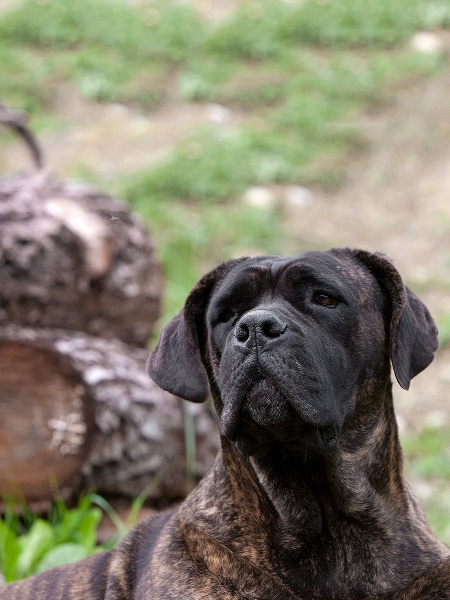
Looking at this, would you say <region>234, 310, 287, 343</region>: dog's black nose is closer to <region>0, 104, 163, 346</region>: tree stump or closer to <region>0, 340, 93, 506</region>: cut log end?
<region>0, 340, 93, 506</region>: cut log end

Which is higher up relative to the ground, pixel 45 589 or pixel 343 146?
pixel 343 146

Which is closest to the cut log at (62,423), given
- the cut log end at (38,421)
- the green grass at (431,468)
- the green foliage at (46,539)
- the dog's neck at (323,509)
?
the cut log end at (38,421)

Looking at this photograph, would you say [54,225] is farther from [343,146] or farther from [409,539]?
[343,146]

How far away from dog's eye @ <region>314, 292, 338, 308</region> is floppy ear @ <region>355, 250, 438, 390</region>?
0.22 meters

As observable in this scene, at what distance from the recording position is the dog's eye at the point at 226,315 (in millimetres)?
3451

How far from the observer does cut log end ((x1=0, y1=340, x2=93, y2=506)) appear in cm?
500

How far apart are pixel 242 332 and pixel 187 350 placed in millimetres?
499

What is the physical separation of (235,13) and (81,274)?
7215mm

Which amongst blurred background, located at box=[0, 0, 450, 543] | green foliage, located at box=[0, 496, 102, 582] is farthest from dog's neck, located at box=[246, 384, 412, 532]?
blurred background, located at box=[0, 0, 450, 543]

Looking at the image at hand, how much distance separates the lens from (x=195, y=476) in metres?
5.51

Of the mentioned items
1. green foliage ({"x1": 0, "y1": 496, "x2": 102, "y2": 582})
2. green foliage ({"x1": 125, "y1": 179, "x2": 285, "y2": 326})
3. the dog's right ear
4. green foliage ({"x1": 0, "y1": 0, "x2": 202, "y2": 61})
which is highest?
green foliage ({"x1": 0, "y1": 0, "x2": 202, "y2": 61})

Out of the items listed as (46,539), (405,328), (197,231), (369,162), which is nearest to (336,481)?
(405,328)

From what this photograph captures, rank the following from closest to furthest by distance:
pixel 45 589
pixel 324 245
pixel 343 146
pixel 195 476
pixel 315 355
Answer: pixel 315 355 < pixel 45 589 < pixel 195 476 < pixel 324 245 < pixel 343 146

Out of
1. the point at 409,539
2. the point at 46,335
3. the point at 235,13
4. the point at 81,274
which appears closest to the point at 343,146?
the point at 235,13
